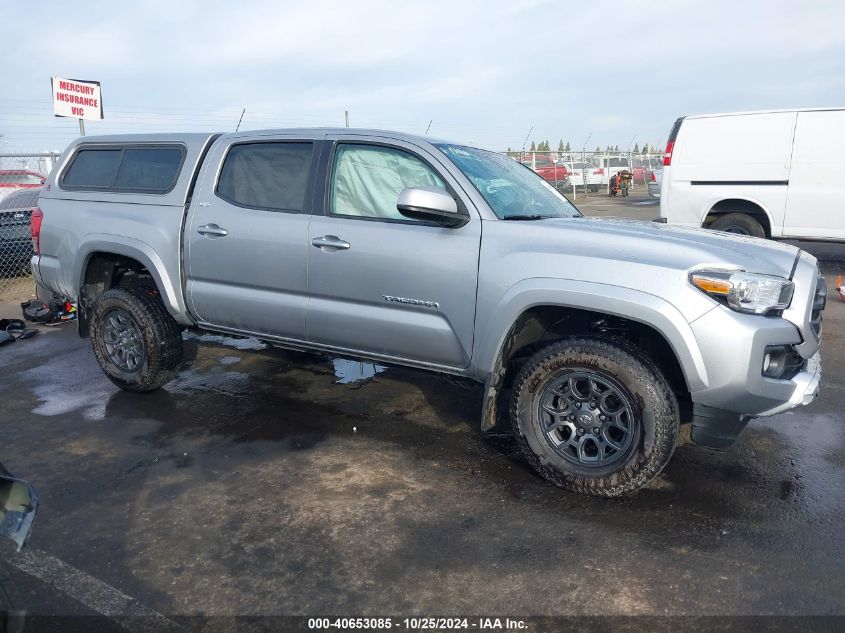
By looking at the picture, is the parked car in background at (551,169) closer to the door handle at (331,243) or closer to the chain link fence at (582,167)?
the chain link fence at (582,167)

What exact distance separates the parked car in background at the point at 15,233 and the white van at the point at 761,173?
9.00 metres

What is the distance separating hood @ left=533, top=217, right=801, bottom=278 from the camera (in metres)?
3.20

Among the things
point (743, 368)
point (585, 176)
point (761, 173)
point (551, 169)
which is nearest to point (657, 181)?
point (761, 173)

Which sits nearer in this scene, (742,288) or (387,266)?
(742,288)

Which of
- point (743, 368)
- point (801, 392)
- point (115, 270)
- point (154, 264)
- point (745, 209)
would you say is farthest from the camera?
point (745, 209)

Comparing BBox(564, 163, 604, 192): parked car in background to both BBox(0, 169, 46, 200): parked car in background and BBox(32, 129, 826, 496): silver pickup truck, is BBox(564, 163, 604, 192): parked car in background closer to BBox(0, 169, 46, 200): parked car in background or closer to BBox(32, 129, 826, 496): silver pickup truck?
BBox(0, 169, 46, 200): parked car in background

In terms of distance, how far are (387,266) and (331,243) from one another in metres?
0.41

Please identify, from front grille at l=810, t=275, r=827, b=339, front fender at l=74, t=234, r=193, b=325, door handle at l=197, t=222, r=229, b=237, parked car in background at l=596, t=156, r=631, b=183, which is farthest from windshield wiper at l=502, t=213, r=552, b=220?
parked car in background at l=596, t=156, r=631, b=183

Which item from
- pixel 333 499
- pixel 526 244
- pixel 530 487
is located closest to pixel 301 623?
pixel 333 499

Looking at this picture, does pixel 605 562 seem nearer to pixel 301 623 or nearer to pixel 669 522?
pixel 669 522

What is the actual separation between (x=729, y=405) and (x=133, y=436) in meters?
3.50

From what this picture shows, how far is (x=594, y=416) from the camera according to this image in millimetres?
3480

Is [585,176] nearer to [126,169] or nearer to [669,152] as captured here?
[669,152]

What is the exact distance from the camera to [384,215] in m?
4.04
